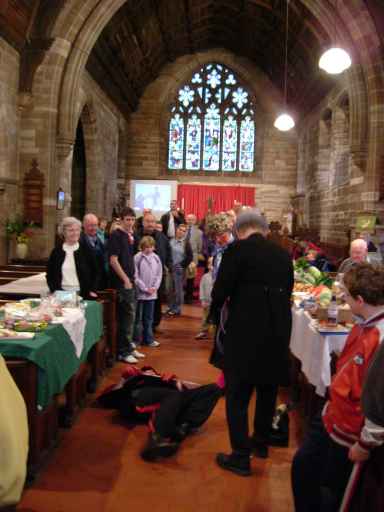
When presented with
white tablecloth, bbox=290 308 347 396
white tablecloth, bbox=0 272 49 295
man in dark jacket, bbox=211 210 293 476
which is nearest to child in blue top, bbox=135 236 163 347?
white tablecloth, bbox=0 272 49 295

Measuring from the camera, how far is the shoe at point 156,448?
11.0ft

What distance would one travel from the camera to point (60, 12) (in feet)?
31.9

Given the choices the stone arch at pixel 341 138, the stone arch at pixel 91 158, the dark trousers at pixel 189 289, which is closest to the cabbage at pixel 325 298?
the dark trousers at pixel 189 289

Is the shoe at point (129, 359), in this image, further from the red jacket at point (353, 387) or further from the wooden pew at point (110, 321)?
the red jacket at point (353, 387)

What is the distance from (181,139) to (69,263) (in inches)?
563

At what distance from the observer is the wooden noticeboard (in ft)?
32.3

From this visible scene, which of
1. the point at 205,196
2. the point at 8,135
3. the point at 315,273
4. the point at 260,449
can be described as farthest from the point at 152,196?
the point at 260,449

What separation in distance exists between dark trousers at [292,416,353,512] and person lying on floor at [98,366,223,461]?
1.36 m

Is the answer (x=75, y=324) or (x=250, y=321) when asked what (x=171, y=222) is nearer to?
(x=75, y=324)

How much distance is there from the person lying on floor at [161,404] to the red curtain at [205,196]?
A: 13706 mm

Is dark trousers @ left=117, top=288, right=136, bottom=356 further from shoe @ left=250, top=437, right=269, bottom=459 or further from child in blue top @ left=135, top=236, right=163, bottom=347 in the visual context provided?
shoe @ left=250, top=437, right=269, bottom=459

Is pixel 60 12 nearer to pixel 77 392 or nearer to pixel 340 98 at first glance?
pixel 340 98

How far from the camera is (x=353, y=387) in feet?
6.59

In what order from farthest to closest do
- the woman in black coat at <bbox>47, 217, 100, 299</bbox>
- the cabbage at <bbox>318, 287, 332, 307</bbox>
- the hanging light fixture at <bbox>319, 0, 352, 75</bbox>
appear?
the hanging light fixture at <bbox>319, 0, 352, 75</bbox> → the woman in black coat at <bbox>47, 217, 100, 299</bbox> → the cabbage at <bbox>318, 287, 332, 307</bbox>
